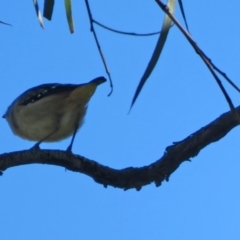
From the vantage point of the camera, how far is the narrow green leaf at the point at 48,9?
1813mm

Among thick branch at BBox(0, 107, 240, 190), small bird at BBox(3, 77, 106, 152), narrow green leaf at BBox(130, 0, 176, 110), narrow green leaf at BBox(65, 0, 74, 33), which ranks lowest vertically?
narrow green leaf at BBox(130, 0, 176, 110)

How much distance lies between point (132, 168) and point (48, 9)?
2.59 ft

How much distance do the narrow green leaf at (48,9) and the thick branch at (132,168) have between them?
0.65 metres

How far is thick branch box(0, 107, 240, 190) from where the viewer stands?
2111 mm

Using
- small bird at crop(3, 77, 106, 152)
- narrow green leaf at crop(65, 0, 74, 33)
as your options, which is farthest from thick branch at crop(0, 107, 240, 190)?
small bird at crop(3, 77, 106, 152)

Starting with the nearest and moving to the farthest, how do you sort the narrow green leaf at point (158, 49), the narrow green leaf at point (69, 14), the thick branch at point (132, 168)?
1. the narrow green leaf at point (158, 49)
2. the narrow green leaf at point (69, 14)
3. the thick branch at point (132, 168)

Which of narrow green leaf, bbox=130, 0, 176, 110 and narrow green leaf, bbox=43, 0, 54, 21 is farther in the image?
narrow green leaf, bbox=43, 0, 54, 21

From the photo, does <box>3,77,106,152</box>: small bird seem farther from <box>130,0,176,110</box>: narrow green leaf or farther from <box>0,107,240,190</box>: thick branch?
<box>130,0,176,110</box>: narrow green leaf

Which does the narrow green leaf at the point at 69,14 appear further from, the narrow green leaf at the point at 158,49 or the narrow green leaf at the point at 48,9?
the narrow green leaf at the point at 158,49

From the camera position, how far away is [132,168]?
2.41 meters

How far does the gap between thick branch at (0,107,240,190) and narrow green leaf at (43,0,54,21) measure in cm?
65

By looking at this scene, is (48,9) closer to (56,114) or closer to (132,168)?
(132,168)

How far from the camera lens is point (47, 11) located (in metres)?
1.84

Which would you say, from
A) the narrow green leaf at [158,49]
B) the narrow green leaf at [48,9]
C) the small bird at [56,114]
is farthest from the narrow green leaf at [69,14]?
the small bird at [56,114]
